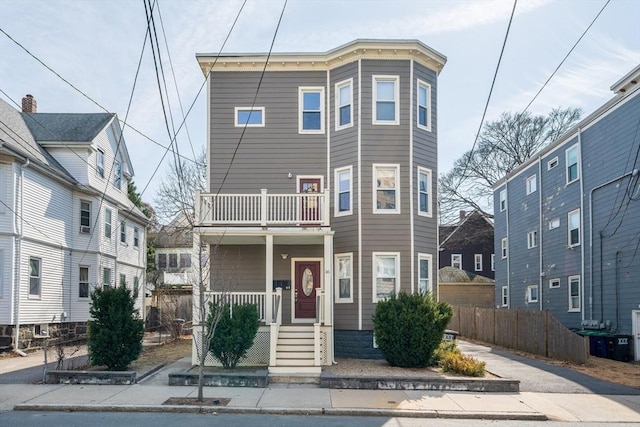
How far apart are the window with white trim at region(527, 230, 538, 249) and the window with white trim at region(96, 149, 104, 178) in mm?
19778

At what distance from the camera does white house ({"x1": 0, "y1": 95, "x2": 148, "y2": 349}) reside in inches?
721

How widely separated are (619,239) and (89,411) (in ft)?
53.8

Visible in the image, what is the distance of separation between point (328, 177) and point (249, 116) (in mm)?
3241

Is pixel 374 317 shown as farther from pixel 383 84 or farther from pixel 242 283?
pixel 383 84

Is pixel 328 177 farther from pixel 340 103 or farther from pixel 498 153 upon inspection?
pixel 498 153

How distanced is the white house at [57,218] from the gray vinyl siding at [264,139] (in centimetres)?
488

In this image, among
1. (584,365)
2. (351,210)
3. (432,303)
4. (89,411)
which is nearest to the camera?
(89,411)

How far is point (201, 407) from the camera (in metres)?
10.1

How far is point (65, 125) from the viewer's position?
78.4ft

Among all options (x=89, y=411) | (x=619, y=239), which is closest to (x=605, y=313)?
(x=619, y=239)

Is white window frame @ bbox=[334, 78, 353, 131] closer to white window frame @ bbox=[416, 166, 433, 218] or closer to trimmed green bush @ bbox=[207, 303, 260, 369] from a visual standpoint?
white window frame @ bbox=[416, 166, 433, 218]

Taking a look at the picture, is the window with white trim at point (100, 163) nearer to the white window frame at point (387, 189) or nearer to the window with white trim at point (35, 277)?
the window with white trim at point (35, 277)

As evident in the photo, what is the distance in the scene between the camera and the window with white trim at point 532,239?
26.3 meters

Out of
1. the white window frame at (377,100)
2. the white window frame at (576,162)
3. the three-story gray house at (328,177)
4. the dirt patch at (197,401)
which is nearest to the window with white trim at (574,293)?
the white window frame at (576,162)
